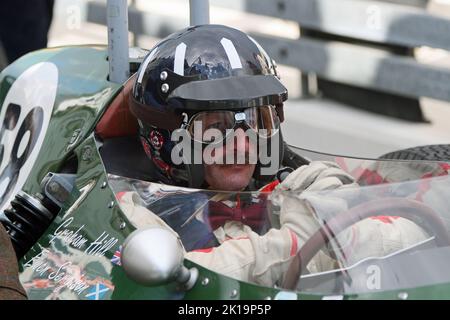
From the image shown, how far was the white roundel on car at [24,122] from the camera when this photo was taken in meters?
3.75

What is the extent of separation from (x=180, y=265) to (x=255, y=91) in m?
0.81

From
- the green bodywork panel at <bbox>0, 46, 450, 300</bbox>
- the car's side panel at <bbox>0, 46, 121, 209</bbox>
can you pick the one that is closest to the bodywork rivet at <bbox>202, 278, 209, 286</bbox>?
the green bodywork panel at <bbox>0, 46, 450, 300</bbox>

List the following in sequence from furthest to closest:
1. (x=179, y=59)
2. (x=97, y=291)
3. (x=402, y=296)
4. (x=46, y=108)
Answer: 1. (x=46, y=108)
2. (x=179, y=59)
3. (x=97, y=291)
4. (x=402, y=296)

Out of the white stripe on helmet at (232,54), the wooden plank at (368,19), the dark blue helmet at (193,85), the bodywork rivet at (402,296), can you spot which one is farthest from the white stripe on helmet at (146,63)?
the wooden plank at (368,19)

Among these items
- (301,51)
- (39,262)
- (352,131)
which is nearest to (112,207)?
(39,262)

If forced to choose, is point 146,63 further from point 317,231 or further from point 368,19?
point 368,19

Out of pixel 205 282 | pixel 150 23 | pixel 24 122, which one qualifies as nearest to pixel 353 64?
pixel 150 23

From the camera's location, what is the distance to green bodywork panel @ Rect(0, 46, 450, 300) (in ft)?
8.05

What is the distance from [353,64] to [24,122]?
3.60 metres

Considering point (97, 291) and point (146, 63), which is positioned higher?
point (146, 63)

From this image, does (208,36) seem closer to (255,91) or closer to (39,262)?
(255,91)

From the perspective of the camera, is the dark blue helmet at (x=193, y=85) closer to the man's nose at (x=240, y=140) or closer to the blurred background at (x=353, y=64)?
the man's nose at (x=240, y=140)

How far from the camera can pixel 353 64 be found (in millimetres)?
7066

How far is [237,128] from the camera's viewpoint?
300 centimetres
